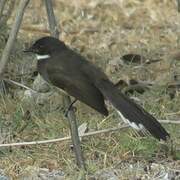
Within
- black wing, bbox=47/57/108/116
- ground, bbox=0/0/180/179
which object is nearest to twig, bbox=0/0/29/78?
black wing, bbox=47/57/108/116

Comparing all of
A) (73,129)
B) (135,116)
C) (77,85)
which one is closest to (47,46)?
(77,85)

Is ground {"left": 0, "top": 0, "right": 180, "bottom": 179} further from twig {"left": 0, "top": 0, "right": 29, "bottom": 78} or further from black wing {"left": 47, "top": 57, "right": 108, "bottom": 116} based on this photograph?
twig {"left": 0, "top": 0, "right": 29, "bottom": 78}

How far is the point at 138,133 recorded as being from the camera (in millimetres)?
5781

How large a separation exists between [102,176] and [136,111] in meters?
0.59

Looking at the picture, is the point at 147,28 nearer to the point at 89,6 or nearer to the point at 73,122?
the point at 89,6

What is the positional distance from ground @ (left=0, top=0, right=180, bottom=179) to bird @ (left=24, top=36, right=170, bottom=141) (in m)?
0.49

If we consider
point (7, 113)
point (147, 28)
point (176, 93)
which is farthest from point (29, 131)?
point (147, 28)

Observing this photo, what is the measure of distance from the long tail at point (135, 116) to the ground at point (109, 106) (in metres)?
0.48

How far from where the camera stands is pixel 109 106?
654cm

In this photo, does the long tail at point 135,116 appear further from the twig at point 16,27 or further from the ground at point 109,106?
the twig at point 16,27

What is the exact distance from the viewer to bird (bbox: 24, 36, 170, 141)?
4.92 metres

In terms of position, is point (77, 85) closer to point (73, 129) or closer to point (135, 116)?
point (73, 129)

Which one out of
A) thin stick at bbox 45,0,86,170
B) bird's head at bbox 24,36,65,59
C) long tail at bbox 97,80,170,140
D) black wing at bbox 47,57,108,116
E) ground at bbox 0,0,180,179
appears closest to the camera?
long tail at bbox 97,80,170,140

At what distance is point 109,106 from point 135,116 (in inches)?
63.6
